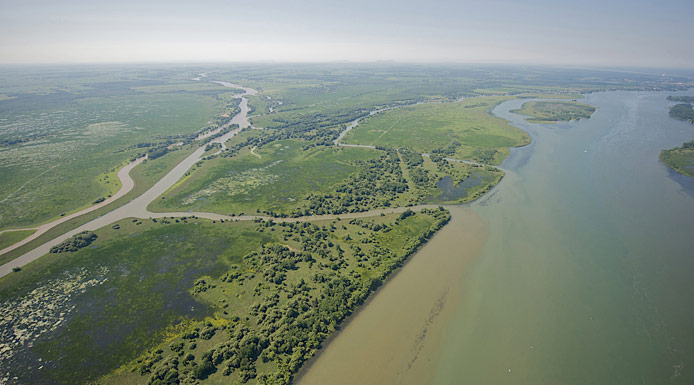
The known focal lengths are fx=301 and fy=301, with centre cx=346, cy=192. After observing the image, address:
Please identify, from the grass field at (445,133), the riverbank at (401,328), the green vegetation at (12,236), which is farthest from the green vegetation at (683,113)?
the green vegetation at (12,236)

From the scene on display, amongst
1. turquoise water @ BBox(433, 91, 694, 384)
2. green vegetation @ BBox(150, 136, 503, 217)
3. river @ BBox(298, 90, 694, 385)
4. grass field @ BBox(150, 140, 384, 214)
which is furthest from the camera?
grass field @ BBox(150, 140, 384, 214)

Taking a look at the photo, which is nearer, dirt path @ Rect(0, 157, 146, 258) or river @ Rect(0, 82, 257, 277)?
river @ Rect(0, 82, 257, 277)

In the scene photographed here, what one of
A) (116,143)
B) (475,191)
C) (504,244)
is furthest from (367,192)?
(116,143)

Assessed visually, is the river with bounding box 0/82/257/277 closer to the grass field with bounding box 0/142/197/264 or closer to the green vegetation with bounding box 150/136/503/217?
the grass field with bounding box 0/142/197/264

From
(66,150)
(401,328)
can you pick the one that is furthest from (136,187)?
(401,328)

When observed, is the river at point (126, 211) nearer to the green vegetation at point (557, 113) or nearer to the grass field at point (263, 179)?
the grass field at point (263, 179)

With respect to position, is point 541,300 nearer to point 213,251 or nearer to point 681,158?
point 213,251

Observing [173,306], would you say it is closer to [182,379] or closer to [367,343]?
[182,379]

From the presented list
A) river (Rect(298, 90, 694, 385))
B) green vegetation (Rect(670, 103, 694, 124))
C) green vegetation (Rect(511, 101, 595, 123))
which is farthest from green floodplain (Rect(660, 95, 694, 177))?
green vegetation (Rect(670, 103, 694, 124))
